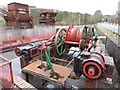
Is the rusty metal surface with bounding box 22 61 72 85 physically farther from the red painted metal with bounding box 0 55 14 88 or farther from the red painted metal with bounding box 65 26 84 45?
the red painted metal with bounding box 65 26 84 45

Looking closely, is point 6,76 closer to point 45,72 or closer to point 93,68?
point 45,72

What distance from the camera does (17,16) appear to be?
1644 cm

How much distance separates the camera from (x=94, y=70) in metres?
2.12

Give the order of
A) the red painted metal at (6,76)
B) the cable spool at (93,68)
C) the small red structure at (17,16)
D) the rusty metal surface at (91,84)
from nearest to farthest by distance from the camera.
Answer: the cable spool at (93,68)
the red painted metal at (6,76)
the rusty metal surface at (91,84)
the small red structure at (17,16)

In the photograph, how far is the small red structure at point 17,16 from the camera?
16250mm

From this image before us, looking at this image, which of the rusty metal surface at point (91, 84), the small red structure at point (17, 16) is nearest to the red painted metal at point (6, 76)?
the rusty metal surface at point (91, 84)

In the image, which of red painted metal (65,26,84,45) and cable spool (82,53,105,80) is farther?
red painted metal (65,26,84,45)

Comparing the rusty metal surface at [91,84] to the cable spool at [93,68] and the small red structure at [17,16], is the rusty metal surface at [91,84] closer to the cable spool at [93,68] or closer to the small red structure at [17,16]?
the cable spool at [93,68]

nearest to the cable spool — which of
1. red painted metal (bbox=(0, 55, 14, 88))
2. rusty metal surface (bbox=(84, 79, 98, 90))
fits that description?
rusty metal surface (bbox=(84, 79, 98, 90))

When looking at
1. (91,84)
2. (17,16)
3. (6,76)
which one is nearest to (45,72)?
(6,76)

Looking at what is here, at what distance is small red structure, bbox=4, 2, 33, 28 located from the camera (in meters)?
16.2

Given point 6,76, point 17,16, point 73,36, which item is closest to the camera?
point 6,76

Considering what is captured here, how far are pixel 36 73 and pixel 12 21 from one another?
1648cm

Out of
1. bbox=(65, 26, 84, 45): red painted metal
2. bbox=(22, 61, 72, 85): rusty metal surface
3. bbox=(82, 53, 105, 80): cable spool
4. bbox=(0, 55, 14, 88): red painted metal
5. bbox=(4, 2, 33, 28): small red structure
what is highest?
bbox=(4, 2, 33, 28): small red structure
